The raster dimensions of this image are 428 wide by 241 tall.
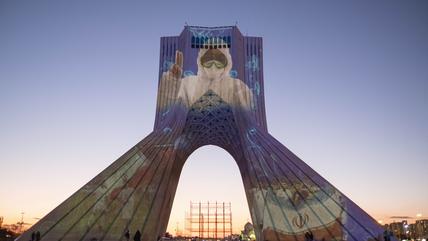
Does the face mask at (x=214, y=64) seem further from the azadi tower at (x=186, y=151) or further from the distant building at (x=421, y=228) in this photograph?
the distant building at (x=421, y=228)

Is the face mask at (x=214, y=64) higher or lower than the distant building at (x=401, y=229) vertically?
higher

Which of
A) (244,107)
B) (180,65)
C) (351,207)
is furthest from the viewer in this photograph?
(180,65)

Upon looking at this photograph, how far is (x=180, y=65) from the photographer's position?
26188 mm

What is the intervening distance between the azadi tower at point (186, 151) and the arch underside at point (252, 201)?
→ 4 centimetres

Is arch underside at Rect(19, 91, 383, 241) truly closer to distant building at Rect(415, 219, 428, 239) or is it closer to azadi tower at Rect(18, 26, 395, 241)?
azadi tower at Rect(18, 26, 395, 241)

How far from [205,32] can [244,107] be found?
20.2 ft

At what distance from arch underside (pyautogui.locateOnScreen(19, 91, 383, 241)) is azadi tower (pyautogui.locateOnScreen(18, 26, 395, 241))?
44 millimetres

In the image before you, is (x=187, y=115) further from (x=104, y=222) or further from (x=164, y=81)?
(x=104, y=222)

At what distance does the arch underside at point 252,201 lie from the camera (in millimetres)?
16906

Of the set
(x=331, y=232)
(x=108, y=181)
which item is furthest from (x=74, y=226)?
(x=331, y=232)

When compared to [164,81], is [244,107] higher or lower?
lower

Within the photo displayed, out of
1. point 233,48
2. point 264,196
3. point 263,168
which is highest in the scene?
point 233,48

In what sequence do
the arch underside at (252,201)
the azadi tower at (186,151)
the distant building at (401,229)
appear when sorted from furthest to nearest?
the distant building at (401,229)
the azadi tower at (186,151)
the arch underside at (252,201)

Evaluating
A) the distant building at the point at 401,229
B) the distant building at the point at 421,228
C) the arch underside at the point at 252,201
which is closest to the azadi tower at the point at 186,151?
the arch underside at the point at 252,201
